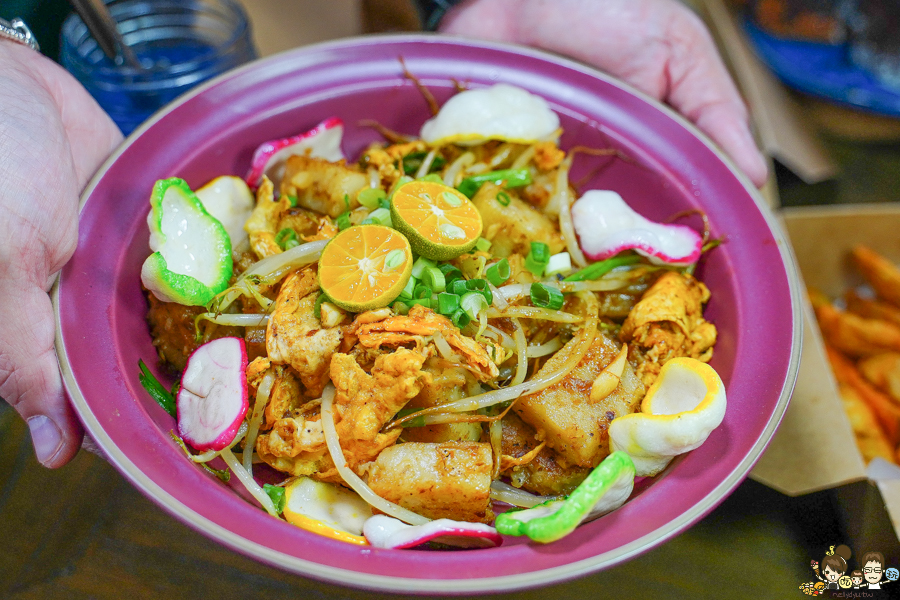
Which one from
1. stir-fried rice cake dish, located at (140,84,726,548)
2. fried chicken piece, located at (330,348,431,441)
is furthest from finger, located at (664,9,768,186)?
fried chicken piece, located at (330,348,431,441)

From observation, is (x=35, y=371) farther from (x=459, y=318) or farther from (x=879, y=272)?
(x=879, y=272)

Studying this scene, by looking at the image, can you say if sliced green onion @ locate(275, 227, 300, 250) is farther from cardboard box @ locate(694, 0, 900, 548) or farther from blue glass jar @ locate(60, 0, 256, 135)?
cardboard box @ locate(694, 0, 900, 548)

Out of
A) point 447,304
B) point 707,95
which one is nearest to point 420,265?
point 447,304

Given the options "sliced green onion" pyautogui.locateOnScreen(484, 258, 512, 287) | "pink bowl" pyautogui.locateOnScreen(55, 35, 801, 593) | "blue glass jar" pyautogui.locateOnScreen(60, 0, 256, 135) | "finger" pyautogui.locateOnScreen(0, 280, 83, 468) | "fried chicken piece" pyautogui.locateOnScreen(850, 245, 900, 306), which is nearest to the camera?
"pink bowl" pyautogui.locateOnScreen(55, 35, 801, 593)

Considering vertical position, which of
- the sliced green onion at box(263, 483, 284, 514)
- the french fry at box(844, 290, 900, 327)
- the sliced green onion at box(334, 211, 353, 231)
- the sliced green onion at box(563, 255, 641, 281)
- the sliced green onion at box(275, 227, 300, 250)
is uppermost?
the sliced green onion at box(334, 211, 353, 231)

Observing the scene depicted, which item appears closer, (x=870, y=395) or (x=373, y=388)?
(x=373, y=388)

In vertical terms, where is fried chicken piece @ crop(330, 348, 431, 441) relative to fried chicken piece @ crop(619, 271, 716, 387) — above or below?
above

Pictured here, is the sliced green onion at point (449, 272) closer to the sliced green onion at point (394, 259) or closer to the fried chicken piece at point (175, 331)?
the sliced green onion at point (394, 259)

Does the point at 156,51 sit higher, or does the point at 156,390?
the point at 156,51
